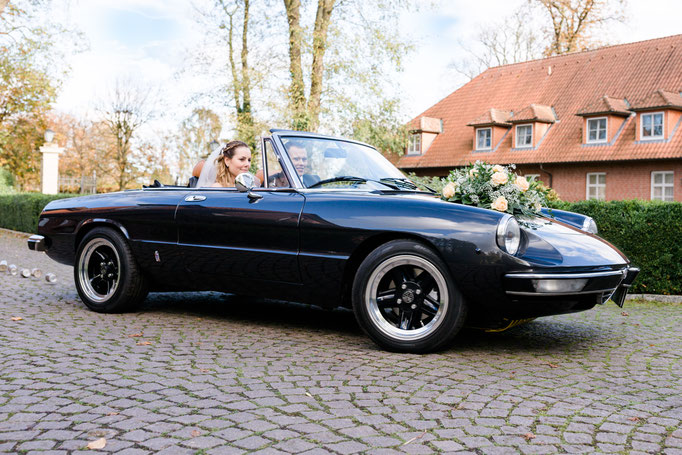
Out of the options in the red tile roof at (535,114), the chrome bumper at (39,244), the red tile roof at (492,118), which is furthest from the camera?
the red tile roof at (492,118)

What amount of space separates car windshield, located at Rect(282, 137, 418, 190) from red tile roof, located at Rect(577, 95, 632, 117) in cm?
2536

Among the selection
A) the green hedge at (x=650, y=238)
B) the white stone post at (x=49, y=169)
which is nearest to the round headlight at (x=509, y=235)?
the green hedge at (x=650, y=238)

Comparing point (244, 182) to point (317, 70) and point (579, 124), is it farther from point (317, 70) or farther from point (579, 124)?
point (579, 124)

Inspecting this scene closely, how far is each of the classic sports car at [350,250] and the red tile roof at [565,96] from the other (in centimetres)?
2478

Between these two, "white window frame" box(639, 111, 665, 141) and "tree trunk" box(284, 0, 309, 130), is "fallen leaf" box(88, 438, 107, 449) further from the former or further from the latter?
"white window frame" box(639, 111, 665, 141)

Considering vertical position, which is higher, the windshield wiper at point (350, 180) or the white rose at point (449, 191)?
the windshield wiper at point (350, 180)

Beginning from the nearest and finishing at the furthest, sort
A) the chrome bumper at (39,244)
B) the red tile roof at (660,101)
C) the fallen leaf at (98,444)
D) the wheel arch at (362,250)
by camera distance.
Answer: the fallen leaf at (98,444), the wheel arch at (362,250), the chrome bumper at (39,244), the red tile roof at (660,101)

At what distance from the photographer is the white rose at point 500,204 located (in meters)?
4.30

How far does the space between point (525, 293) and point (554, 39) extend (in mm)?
37107

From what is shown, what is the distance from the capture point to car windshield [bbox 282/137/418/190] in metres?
5.12

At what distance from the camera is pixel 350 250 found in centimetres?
452

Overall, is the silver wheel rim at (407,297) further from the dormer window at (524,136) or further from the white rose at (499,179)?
the dormer window at (524,136)

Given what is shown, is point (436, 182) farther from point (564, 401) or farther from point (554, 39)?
point (554, 39)

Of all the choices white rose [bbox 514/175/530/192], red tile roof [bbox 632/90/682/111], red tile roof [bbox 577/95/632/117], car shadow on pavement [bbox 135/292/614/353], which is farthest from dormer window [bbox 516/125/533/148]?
white rose [bbox 514/175/530/192]
